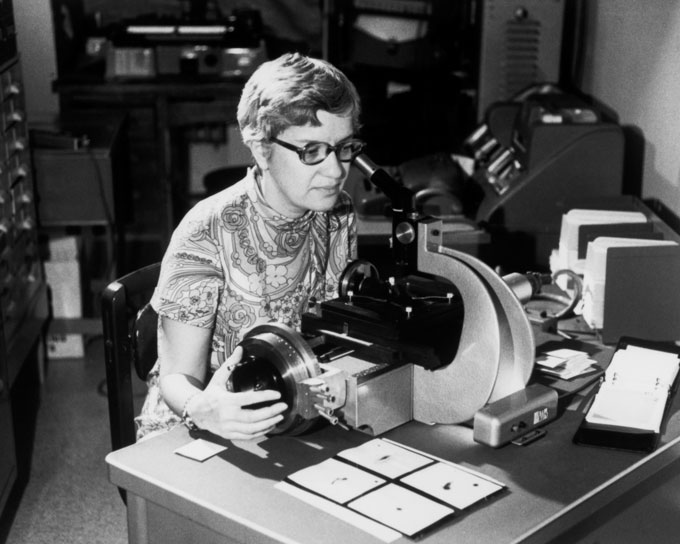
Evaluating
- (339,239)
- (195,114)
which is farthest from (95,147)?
(339,239)

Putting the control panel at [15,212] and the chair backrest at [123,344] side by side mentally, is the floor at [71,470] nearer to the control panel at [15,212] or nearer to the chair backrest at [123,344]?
the control panel at [15,212]

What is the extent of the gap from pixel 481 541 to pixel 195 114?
335 centimetres

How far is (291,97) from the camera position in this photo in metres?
1.76

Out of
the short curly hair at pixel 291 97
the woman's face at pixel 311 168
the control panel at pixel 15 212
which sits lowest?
the control panel at pixel 15 212

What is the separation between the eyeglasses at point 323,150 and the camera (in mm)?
1743

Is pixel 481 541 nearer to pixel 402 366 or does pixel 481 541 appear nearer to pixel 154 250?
pixel 402 366

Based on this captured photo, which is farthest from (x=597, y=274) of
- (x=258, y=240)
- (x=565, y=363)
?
(x=258, y=240)

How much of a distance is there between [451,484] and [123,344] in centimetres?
79

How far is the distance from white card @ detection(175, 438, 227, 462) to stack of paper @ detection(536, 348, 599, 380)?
0.70 m

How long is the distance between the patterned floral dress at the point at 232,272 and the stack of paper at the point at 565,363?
19.1 inches

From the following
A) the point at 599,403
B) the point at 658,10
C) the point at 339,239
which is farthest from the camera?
the point at 658,10

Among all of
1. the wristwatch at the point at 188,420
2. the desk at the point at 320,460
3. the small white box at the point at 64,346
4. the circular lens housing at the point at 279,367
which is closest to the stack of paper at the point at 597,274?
the desk at the point at 320,460

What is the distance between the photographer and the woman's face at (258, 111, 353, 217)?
176cm

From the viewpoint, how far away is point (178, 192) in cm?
500
